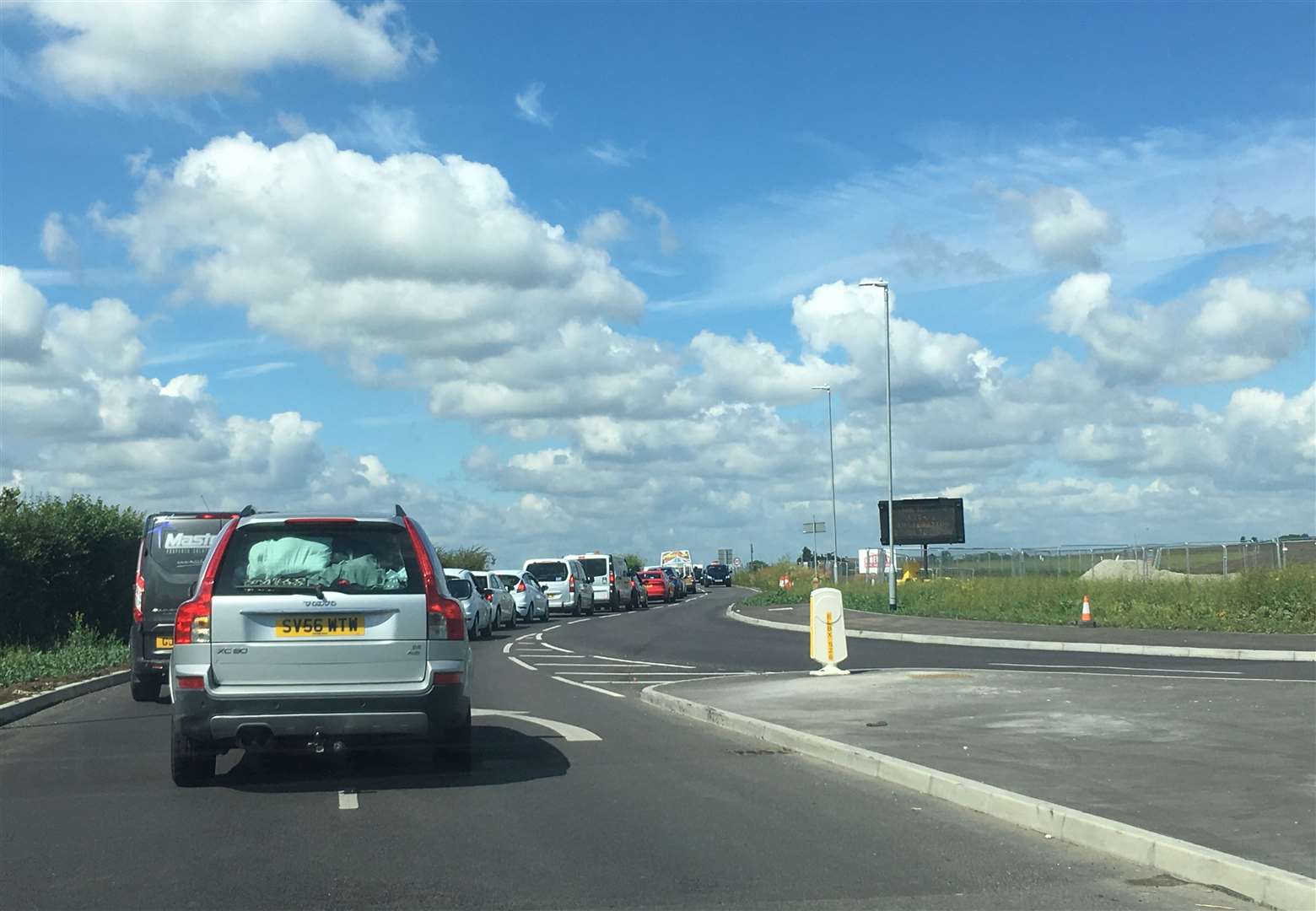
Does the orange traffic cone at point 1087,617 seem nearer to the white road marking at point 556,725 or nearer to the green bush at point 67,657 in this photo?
the white road marking at point 556,725

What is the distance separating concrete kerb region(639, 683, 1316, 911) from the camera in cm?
635

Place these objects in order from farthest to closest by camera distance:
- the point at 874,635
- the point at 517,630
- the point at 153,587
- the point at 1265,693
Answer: the point at 517,630
the point at 874,635
the point at 153,587
the point at 1265,693

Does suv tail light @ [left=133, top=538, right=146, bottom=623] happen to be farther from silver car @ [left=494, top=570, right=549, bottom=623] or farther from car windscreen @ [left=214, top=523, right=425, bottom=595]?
silver car @ [left=494, top=570, right=549, bottom=623]

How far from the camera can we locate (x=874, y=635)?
30.2 metres

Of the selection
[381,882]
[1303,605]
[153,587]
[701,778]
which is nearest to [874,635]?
[1303,605]

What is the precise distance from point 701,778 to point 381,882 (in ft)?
12.4

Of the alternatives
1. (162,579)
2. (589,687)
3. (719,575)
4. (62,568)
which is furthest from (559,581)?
(719,575)

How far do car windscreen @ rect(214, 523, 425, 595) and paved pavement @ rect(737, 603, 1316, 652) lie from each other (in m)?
17.5

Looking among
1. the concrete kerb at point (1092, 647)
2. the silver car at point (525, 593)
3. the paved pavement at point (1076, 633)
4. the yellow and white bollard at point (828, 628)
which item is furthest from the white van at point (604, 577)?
the yellow and white bollard at point (828, 628)

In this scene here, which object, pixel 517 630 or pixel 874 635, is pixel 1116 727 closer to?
pixel 874 635

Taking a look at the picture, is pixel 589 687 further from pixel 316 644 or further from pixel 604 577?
pixel 604 577

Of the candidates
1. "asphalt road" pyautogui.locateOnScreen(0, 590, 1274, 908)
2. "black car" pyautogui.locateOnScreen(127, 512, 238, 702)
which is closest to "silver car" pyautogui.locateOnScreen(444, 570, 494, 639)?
"black car" pyautogui.locateOnScreen(127, 512, 238, 702)

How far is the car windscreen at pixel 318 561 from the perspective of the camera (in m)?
9.25

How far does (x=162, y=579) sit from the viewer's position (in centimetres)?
1653
